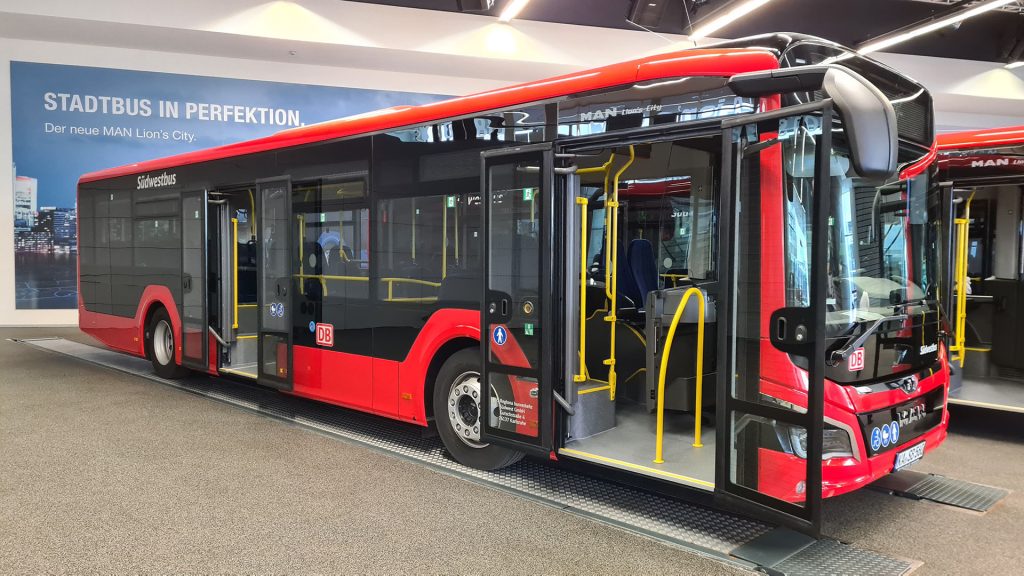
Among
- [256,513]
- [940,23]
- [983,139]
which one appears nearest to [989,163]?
[983,139]

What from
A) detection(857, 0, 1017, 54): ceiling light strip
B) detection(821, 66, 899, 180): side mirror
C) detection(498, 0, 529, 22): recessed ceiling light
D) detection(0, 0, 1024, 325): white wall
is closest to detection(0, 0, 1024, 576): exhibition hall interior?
detection(821, 66, 899, 180): side mirror

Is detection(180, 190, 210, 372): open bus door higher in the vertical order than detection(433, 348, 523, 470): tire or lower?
higher

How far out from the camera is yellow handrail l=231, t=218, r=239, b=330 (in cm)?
679

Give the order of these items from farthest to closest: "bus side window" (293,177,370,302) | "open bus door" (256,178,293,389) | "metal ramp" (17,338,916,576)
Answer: "open bus door" (256,178,293,389) → "bus side window" (293,177,370,302) → "metal ramp" (17,338,916,576)

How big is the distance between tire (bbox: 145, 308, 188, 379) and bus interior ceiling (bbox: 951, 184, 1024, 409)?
758cm

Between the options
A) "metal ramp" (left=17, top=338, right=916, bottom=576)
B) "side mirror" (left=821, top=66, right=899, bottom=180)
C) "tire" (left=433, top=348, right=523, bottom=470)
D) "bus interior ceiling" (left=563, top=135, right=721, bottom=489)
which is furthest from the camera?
"tire" (left=433, top=348, right=523, bottom=470)

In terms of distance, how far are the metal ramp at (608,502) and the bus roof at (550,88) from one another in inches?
88.4

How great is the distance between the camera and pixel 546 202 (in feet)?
12.4

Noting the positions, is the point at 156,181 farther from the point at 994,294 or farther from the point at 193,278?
the point at 994,294

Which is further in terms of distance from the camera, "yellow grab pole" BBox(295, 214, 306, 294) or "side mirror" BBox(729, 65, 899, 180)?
"yellow grab pole" BBox(295, 214, 306, 294)

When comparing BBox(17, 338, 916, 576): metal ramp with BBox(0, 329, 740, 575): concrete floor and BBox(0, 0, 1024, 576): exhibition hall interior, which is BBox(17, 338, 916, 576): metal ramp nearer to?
BBox(0, 0, 1024, 576): exhibition hall interior

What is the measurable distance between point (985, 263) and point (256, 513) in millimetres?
6201

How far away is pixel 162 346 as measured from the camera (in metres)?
7.64

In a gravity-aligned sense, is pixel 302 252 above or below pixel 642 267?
above
